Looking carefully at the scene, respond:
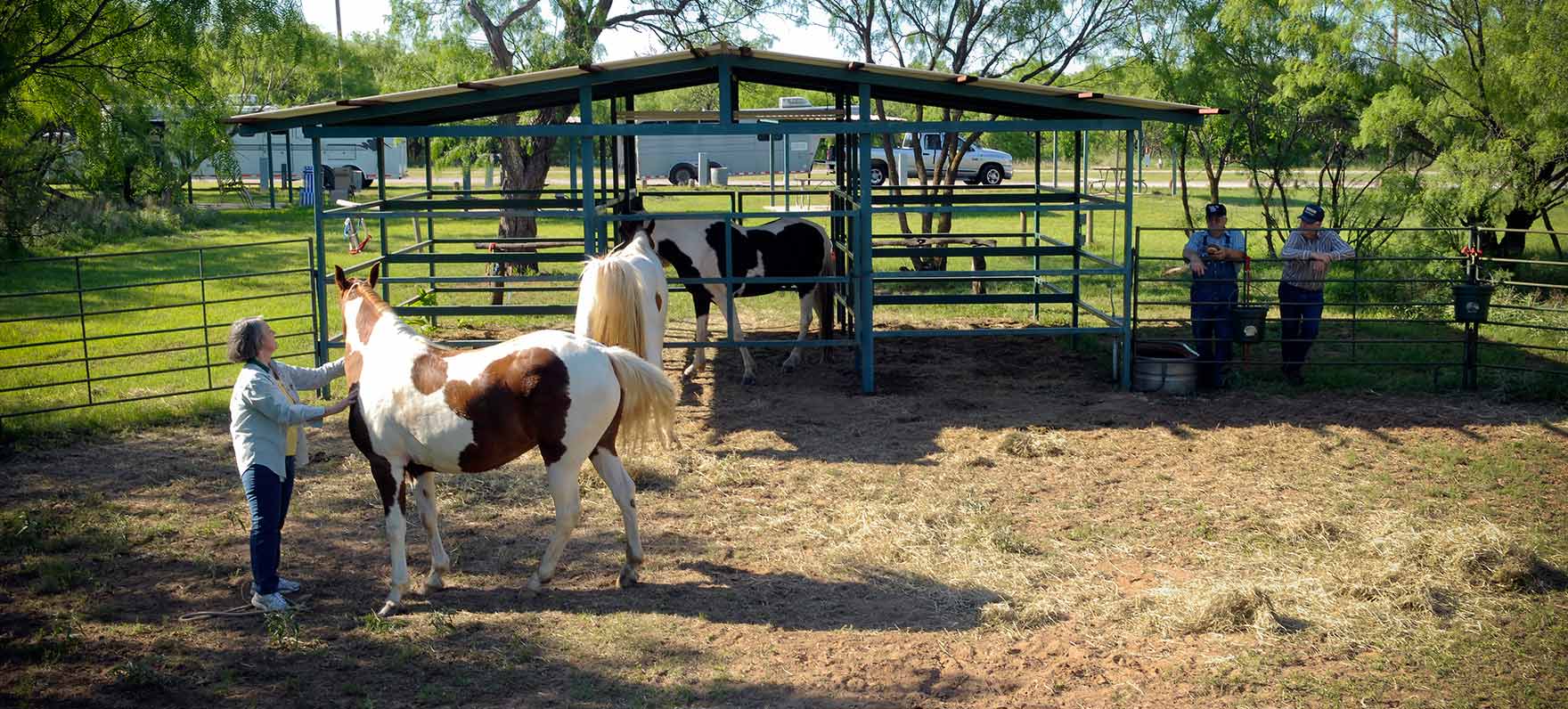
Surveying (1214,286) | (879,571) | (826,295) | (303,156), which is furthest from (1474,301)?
(303,156)

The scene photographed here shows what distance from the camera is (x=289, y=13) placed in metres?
11.5

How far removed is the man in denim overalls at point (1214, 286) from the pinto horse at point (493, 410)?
570cm

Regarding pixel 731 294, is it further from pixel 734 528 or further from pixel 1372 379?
pixel 1372 379

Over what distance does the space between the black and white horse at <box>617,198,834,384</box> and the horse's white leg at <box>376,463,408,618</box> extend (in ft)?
16.0

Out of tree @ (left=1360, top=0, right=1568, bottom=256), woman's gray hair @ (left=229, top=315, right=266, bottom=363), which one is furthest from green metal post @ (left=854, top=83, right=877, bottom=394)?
tree @ (left=1360, top=0, right=1568, bottom=256)

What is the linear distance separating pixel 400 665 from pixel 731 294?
5397 mm

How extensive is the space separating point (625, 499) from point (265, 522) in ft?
5.35

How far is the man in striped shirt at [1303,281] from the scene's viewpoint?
943cm

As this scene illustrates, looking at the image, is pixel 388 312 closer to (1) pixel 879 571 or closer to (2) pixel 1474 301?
(1) pixel 879 571

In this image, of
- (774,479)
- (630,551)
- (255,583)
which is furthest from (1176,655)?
(255,583)

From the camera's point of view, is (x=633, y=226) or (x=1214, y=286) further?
(x=633, y=226)

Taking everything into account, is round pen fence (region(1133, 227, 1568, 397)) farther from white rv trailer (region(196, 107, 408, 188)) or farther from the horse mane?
white rv trailer (region(196, 107, 408, 188))

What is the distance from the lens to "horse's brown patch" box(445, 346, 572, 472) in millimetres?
5145

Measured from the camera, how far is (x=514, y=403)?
515cm
